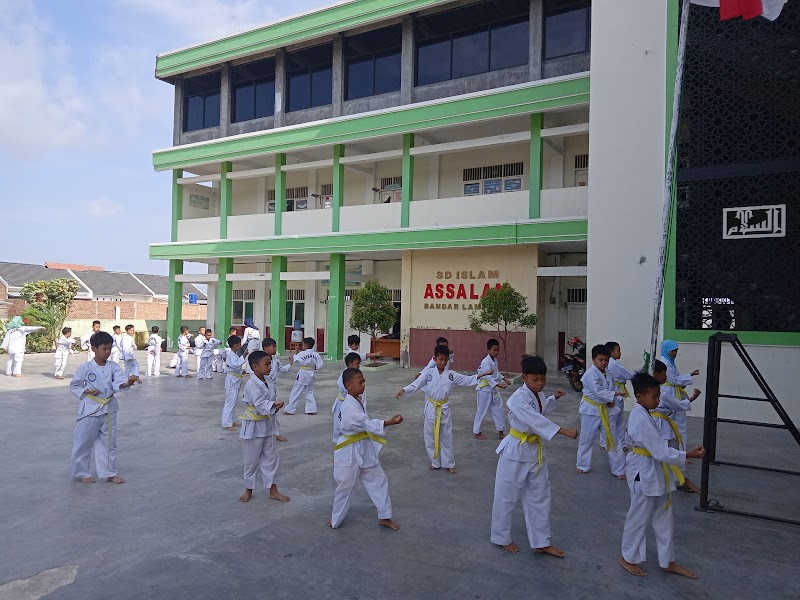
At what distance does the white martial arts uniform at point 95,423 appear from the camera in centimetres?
594

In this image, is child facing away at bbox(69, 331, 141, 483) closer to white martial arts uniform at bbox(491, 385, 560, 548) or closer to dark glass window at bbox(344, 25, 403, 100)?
white martial arts uniform at bbox(491, 385, 560, 548)

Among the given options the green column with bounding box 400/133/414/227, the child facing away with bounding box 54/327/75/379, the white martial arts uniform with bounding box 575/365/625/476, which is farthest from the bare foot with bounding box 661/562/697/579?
the child facing away with bounding box 54/327/75/379

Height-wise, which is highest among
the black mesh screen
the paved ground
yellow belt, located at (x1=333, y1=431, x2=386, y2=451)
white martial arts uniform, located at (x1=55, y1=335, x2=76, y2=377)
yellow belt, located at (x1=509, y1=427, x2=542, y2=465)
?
the black mesh screen

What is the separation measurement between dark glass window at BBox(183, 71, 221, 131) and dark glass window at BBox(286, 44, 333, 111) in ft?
10.8

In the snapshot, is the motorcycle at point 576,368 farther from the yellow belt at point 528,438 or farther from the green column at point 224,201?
the green column at point 224,201

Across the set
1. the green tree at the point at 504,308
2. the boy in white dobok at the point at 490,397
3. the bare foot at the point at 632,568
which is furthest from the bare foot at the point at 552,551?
the green tree at the point at 504,308

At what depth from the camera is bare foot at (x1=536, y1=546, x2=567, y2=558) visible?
4.26 m

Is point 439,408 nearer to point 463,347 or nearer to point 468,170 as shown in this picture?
point 463,347

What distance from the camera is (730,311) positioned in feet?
32.3

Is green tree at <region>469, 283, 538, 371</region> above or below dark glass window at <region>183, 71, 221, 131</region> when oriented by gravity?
below

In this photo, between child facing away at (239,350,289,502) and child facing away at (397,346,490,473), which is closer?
child facing away at (239,350,289,502)

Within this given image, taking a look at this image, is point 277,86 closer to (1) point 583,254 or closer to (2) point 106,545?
(1) point 583,254

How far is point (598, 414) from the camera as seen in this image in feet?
22.1

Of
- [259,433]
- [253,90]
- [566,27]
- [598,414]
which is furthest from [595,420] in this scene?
[253,90]
